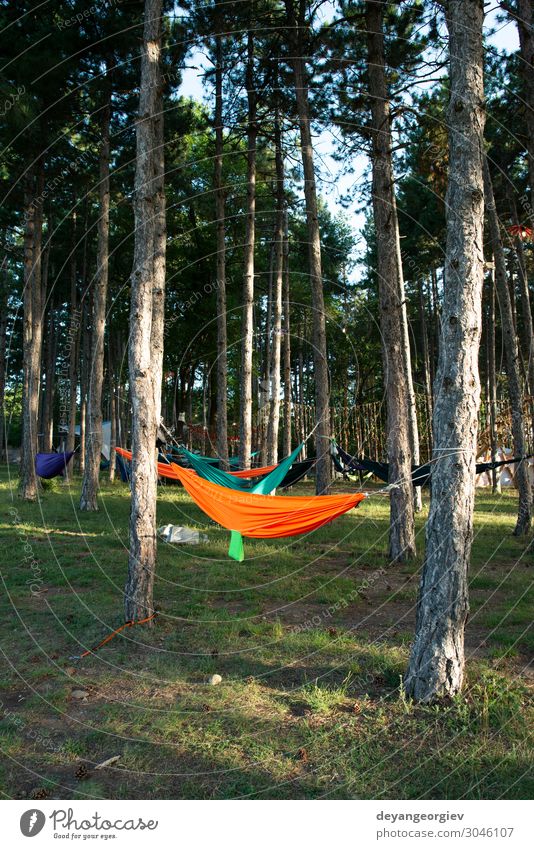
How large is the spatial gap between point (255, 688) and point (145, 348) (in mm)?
2981

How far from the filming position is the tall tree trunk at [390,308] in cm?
732

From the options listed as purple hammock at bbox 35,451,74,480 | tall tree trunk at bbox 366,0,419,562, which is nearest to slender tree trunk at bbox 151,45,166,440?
tall tree trunk at bbox 366,0,419,562

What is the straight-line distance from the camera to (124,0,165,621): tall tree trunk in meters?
5.33

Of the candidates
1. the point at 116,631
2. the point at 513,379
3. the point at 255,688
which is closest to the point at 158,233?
the point at 116,631

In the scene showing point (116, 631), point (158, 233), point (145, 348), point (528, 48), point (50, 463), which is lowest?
point (116, 631)

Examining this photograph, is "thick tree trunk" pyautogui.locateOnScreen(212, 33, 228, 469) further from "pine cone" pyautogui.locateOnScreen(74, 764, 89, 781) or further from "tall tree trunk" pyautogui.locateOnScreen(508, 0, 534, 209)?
"pine cone" pyautogui.locateOnScreen(74, 764, 89, 781)

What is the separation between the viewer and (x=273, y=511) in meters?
5.29

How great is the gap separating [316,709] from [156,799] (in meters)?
1.19

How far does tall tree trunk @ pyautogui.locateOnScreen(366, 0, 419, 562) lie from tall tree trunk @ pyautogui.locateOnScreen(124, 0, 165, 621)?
3.01 metres

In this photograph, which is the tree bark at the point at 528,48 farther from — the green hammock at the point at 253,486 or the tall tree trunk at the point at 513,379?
the green hammock at the point at 253,486

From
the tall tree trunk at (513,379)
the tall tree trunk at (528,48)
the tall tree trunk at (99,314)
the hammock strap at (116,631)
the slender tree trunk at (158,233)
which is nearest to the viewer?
the hammock strap at (116,631)

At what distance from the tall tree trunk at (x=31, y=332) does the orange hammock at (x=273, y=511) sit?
22.6ft

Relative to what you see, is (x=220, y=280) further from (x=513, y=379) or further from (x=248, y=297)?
(x=513, y=379)

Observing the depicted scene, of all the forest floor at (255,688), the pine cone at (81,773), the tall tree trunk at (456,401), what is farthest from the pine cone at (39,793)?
the tall tree trunk at (456,401)
